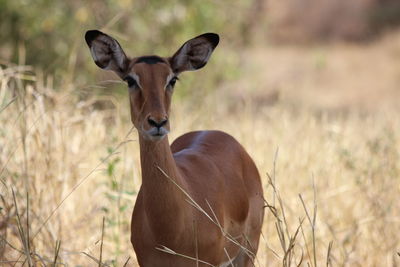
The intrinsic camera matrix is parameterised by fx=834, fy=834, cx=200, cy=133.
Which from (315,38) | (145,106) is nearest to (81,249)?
(145,106)

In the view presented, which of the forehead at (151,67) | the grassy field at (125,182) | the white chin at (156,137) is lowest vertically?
the grassy field at (125,182)

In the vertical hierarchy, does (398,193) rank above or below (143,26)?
below

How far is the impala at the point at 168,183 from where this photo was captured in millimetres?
4477

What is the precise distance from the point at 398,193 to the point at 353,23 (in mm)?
23851

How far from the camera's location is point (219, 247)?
4895 mm

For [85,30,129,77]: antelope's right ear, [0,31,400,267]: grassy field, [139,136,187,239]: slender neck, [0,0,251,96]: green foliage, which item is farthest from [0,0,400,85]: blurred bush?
[139,136,187,239]: slender neck

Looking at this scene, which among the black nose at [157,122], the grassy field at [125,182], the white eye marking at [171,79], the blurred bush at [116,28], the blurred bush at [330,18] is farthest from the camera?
the blurred bush at [330,18]

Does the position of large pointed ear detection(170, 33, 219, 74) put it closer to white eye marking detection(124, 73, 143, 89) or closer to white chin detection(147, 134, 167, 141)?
white eye marking detection(124, 73, 143, 89)

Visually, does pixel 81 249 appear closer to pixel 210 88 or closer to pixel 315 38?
pixel 210 88

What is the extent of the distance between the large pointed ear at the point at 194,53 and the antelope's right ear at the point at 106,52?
0.97ft

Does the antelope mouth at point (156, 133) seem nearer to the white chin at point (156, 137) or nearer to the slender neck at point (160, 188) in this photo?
the white chin at point (156, 137)

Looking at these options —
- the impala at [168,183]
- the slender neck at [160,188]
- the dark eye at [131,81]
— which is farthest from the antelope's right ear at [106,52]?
the slender neck at [160,188]

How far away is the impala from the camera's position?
4.48 metres

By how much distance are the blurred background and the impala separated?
0.26 metres
